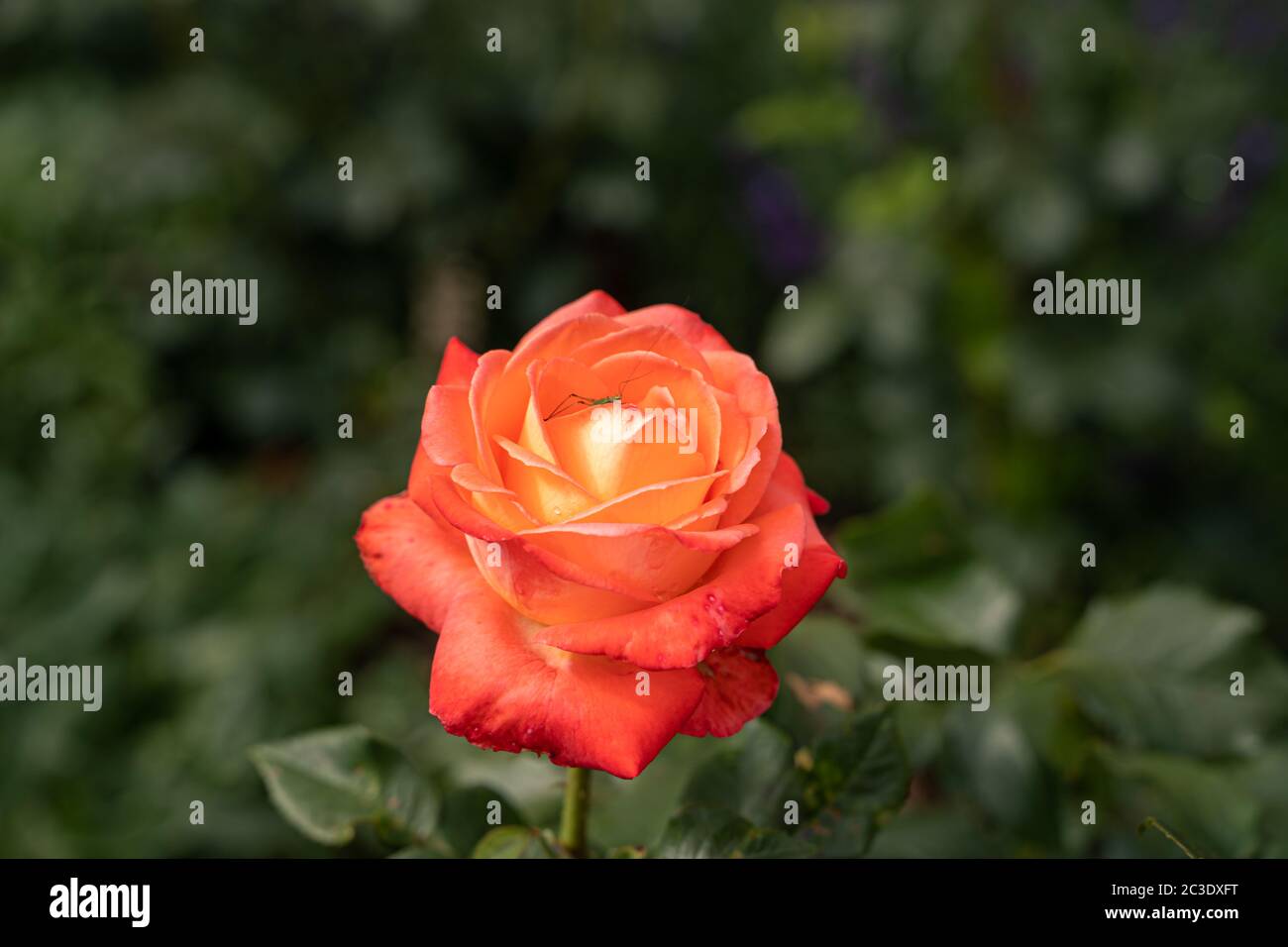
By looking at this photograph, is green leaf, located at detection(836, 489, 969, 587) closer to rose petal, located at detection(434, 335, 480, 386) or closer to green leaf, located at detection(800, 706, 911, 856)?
green leaf, located at detection(800, 706, 911, 856)

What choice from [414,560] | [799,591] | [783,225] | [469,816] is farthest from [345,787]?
[783,225]

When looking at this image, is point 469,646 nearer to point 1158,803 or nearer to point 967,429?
point 1158,803

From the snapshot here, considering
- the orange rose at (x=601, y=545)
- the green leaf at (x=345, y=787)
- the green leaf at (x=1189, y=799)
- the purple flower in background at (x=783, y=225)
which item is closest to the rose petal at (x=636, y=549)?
the orange rose at (x=601, y=545)

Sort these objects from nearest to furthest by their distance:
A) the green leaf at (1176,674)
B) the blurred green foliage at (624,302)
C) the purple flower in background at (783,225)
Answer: the green leaf at (1176,674)
the blurred green foliage at (624,302)
the purple flower in background at (783,225)

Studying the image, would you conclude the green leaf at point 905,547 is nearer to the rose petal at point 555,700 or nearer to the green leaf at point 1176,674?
the green leaf at point 1176,674

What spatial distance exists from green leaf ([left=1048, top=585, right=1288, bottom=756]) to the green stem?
33 cm

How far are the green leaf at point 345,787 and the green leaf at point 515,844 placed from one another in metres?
0.06

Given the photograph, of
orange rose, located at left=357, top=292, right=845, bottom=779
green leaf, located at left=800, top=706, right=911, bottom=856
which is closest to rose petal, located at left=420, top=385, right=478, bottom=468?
orange rose, located at left=357, top=292, right=845, bottom=779

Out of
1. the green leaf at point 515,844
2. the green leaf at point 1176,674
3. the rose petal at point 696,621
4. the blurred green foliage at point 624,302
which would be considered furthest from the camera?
the blurred green foliage at point 624,302

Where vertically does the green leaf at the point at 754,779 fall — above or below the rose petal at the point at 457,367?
below

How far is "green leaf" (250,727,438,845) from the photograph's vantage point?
1.75ft

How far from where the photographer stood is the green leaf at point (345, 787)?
0.53m

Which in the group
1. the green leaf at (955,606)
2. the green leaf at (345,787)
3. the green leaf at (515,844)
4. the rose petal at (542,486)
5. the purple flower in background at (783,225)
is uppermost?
the purple flower in background at (783,225)
